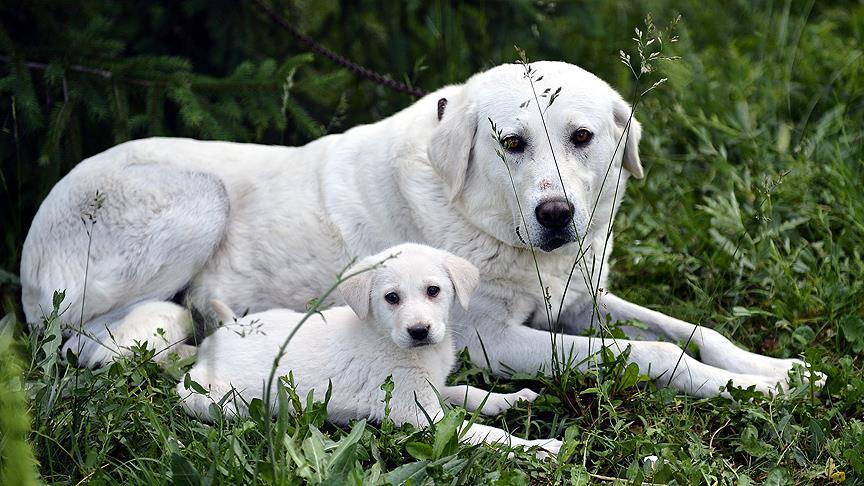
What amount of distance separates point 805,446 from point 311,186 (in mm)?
2222

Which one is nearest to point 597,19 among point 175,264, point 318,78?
point 318,78

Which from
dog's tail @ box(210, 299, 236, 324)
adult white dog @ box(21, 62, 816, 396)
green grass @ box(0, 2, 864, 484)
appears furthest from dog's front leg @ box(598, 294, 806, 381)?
dog's tail @ box(210, 299, 236, 324)

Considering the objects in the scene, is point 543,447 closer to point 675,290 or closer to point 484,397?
point 484,397

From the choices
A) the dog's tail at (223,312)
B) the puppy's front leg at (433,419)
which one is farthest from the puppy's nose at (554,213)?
the dog's tail at (223,312)

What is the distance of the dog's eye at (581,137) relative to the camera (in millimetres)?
3605

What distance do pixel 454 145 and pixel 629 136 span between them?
0.71m

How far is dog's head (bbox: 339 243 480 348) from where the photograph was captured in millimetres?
3127

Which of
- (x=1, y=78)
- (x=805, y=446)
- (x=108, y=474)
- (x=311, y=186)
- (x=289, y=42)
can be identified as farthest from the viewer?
(x=289, y=42)

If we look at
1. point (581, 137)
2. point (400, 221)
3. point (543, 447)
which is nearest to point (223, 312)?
point (400, 221)

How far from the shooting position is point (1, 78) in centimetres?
451

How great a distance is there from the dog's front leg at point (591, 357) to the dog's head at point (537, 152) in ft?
1.27

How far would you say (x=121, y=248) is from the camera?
13.1 feet

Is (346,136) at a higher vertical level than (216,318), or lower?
higher

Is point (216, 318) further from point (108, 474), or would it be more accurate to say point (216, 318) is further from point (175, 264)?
point (108, 474)
